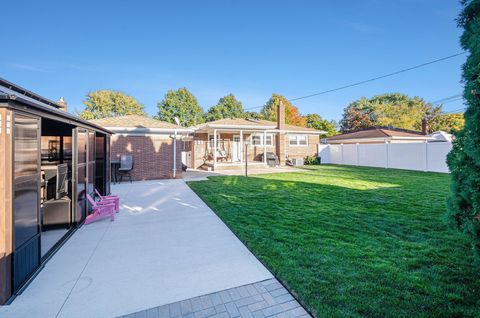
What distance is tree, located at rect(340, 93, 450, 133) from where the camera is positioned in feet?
124

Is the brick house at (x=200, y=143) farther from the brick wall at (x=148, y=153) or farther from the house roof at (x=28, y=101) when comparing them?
the house roof at (x=28, y=101)

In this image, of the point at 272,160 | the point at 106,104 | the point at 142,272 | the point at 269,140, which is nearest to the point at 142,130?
the point at 142,272

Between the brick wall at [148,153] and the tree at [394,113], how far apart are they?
3782 cm

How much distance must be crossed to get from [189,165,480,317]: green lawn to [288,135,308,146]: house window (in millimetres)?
14928

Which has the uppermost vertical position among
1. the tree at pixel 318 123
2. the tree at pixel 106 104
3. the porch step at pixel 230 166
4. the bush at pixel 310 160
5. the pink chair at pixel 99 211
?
the tree at pixel 106 104

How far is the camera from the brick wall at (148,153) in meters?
12.1

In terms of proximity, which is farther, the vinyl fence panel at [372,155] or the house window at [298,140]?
the house window at [298,140]

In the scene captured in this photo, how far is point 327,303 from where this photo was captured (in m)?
2.36

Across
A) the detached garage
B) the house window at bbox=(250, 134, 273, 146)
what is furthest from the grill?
the detached garage

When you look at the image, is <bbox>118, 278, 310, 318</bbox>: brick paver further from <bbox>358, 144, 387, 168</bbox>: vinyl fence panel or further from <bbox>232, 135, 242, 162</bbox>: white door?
<bbox>358, 144, 387, 168</bbox>: vinyl fence panel

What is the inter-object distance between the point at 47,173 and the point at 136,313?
4.24m

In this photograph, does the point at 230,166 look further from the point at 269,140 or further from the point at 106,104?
the point at 106,104

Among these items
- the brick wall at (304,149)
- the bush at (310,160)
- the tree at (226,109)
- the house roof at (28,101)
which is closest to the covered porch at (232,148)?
the brick wall at (304,149)

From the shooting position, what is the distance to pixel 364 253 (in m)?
3.52
